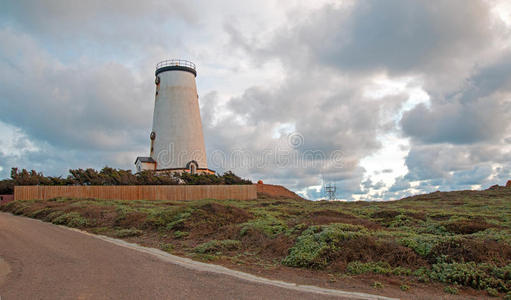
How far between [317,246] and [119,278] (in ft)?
14.5

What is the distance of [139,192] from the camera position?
32.1 meters

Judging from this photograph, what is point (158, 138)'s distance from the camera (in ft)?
121

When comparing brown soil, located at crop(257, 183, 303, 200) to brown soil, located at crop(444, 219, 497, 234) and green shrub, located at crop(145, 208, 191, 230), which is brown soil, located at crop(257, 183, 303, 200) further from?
brown soil, located at crop(444, 219, 497, 234)

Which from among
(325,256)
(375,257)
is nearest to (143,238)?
(325,256)

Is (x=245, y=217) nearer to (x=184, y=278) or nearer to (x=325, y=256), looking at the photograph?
(x=325, y=256)

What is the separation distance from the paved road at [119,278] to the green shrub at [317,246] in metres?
1.53

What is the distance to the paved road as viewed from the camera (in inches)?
246

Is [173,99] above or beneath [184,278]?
above

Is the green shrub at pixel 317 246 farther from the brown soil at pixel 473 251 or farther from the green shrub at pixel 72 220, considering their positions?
the green shrub at pixel 72 220

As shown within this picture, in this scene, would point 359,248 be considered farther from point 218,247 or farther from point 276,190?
point 276,190

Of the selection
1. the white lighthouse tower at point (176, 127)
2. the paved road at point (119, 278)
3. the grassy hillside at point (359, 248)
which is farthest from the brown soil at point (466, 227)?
the white lighthouse tower at point (176, 127)

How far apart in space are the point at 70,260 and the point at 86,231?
6.68m

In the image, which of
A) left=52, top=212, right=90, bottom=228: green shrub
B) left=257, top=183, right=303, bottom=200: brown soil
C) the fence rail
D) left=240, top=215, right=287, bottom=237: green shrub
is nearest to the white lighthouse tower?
the fence rail

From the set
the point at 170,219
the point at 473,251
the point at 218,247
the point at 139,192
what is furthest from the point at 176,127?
the point at 473,251
